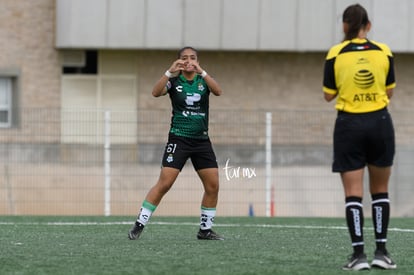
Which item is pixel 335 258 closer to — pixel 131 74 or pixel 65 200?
pixel 65 200

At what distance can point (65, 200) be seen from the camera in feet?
72.7

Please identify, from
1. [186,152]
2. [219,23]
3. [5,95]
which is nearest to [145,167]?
[219,23]

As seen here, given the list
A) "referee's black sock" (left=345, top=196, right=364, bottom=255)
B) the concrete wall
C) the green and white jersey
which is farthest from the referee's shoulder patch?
the concrete wall

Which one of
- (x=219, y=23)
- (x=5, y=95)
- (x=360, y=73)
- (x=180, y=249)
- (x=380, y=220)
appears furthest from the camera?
(x=5, y=95)

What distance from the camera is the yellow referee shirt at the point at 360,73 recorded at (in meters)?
8.95

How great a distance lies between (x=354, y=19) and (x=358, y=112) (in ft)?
2.26

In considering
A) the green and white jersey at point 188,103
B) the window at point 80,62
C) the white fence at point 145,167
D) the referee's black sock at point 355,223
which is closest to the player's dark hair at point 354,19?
the referee's black sock at point 355,223

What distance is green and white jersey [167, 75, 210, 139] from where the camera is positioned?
39.1 feet

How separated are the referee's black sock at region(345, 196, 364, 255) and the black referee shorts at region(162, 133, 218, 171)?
3222mm

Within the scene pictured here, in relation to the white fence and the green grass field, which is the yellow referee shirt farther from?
the white fence

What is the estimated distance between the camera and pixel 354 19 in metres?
8.96

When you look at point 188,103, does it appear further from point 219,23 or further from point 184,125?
point 219,23

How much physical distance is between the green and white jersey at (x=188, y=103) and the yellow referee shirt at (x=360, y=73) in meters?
3.06

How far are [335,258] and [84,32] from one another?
16.8 metres
